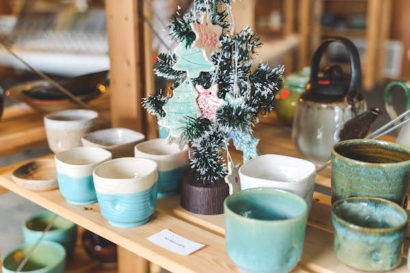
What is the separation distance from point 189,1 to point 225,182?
2.11 m

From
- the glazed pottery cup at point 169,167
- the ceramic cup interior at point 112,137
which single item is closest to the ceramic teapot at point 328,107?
the glazed pottery cup at point 169,167

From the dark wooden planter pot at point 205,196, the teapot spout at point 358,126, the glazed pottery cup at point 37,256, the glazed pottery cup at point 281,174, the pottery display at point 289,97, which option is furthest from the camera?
the glazed pottery cup at point 37,256

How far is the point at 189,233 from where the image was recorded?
2.59 ft

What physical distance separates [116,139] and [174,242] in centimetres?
43

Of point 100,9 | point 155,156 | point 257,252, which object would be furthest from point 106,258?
point 100,9

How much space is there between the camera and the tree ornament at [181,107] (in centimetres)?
80

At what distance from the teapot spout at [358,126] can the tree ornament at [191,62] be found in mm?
348

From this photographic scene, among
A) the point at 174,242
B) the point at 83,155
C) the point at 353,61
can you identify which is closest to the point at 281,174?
the point at 174,242

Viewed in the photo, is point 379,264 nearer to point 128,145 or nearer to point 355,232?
point 355,232

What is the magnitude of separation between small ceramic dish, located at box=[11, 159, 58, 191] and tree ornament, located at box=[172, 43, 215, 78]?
0.41 m

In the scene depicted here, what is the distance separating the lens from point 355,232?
0.61m

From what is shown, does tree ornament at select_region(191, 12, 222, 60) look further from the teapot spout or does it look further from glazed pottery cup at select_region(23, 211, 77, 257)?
glazed pottery cup at select_region(23, 211, 77, 257)

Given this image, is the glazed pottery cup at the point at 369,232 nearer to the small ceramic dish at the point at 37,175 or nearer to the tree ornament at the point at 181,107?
the tree ornament at the point at 181,107

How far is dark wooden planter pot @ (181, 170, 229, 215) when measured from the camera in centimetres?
84
